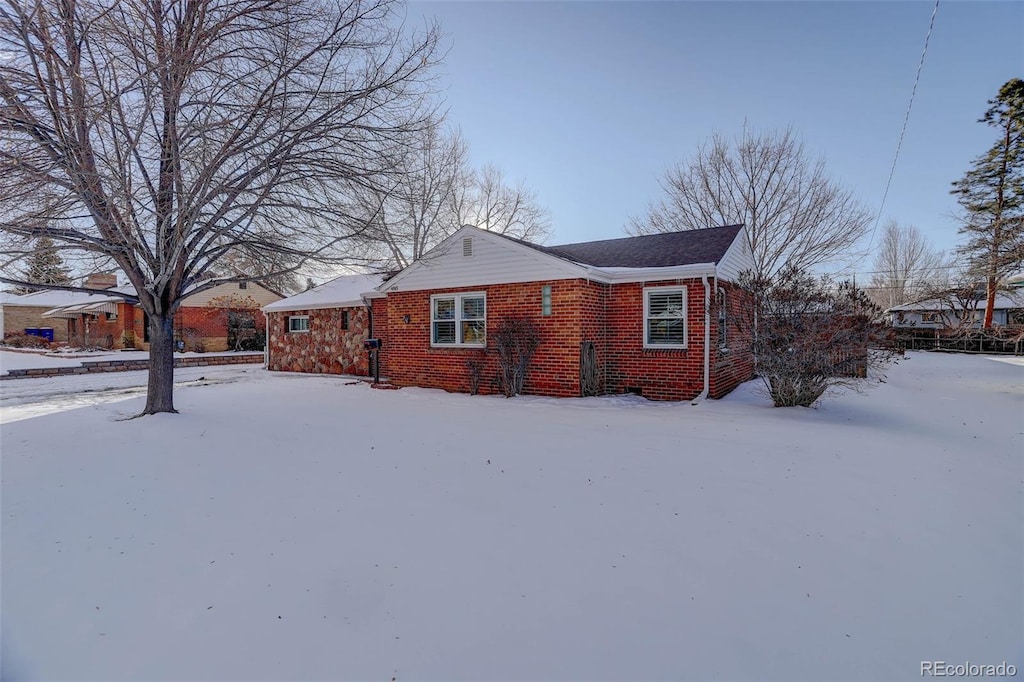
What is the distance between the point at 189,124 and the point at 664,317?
8829mm

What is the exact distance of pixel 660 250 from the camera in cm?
1148

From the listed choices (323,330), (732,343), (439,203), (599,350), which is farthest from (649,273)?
(323,330)

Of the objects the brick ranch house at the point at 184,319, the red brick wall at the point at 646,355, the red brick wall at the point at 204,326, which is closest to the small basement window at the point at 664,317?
the red brick wall at the point at 646,355

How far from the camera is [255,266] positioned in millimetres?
8375

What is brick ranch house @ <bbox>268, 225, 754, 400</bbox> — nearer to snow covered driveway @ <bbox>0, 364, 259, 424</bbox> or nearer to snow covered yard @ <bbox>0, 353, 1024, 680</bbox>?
snow covered yard @ <bbox>0, 353, 1024, 680</bbox>

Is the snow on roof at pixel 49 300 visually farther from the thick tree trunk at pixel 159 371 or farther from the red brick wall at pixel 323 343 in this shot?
the thick tree trunk at pixel 159 371

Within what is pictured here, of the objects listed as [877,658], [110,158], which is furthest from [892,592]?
[110,158]

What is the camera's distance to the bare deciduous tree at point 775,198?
2039cm

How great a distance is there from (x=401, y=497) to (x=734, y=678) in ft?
9.42

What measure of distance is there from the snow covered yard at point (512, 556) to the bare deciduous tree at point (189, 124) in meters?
3.08

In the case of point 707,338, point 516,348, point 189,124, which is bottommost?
point 516,348

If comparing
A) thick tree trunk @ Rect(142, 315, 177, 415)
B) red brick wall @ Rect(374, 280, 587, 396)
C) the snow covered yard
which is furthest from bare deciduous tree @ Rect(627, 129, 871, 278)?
thick tree trunk @ Rect(142, 315, 177, 415)

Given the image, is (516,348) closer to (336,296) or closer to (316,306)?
(336,296)

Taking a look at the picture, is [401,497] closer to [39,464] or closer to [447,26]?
[39,464]
